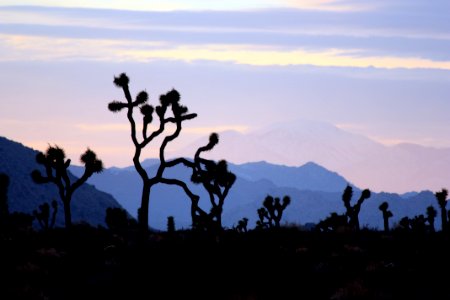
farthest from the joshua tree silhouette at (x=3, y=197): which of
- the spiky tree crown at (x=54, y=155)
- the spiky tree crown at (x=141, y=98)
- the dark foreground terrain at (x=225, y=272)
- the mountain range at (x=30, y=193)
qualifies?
the mountain range at (x=30, y=193)

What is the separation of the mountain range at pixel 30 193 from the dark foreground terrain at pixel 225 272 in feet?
458

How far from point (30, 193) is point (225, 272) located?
161 meters

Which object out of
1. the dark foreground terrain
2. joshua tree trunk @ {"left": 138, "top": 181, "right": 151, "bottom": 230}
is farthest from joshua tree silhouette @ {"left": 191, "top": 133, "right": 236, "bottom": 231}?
the dark foreground terrain

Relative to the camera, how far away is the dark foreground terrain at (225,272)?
17.8 m

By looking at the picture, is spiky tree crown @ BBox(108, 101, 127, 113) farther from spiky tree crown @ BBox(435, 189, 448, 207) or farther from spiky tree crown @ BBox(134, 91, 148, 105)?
spiky tree crown @ BBox(435, 189, 448, 207)

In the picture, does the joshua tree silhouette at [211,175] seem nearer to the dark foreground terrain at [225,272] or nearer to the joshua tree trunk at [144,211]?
the joshua tree trunk at [144,211]

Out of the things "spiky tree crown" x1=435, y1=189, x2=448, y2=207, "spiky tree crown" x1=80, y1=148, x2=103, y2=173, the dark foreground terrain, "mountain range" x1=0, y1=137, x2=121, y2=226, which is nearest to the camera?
the dark foreground terrain

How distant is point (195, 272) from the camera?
59.8 ft

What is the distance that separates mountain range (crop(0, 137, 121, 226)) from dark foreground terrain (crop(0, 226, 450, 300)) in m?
140

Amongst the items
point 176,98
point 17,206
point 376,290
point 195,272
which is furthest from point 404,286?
point 17,206

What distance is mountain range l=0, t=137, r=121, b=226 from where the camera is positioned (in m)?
170

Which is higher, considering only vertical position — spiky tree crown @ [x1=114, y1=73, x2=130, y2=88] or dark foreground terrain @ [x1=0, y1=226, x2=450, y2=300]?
spiky tree crown @ [x1=114, y1=73, x2=130, y2=88]

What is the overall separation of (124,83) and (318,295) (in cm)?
2095

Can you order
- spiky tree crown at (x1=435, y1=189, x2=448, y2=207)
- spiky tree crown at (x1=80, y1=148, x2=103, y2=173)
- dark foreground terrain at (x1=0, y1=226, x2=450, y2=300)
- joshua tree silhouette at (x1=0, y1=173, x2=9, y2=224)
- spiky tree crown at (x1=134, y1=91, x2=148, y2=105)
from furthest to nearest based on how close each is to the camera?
spiky tree crown at (x1=435, y1=189, x2=448, y2=207) → joshua tree silhouette at (x1=0, y1=173, x2=9, y2=224) → spiky tree crown at (x1=80, y1=148, x2=103, y2=173) → spiky tree crown at (x1=134, y1=91, x2=148, y2=105) → dark foreground terrain at (x1=0, y1=226, x2=450, y2=300)
